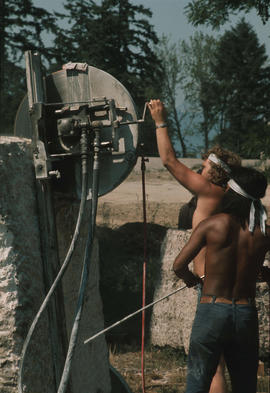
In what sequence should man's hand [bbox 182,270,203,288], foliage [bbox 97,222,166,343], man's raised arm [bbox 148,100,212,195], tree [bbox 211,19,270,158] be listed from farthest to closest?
tree [bbox 211,19,270,158], foliage [bbox 97,222,166,343], man's raised arm [bbox 148,100,212,195], man's hand [bbox 182,270,203,288]

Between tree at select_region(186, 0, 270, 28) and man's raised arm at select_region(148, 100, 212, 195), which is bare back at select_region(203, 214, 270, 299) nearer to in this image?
man's raised arm at select_region(148, 100, 212, 195)

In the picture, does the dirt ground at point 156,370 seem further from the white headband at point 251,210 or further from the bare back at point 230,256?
the white headband at point 251,210

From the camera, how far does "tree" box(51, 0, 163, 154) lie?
22828 mm

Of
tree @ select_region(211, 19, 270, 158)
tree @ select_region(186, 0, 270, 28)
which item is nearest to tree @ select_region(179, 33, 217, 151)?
tree @ select_region(211, 19, 270, 158)

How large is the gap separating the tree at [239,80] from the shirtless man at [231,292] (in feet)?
98.4

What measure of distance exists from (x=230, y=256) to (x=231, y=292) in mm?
195

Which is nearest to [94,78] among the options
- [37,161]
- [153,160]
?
[37,161]

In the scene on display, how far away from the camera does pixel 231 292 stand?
303cm

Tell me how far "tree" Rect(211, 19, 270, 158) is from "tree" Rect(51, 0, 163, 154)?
29.6 ft

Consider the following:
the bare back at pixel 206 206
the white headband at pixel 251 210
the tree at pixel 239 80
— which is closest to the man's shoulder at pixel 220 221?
the white headband at pixel 251 210

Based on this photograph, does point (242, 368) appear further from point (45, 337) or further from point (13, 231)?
point (13, 231)

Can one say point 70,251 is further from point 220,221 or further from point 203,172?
point 203,172

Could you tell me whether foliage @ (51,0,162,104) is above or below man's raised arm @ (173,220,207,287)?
above

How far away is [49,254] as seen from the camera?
3260mm
